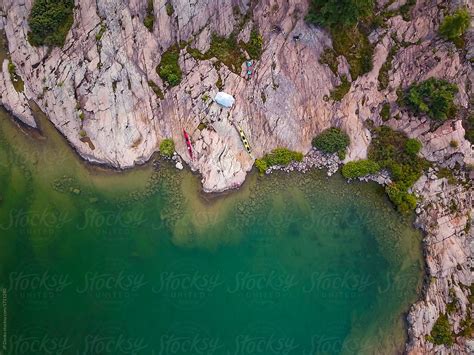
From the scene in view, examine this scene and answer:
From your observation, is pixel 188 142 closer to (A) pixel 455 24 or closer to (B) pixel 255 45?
(B) pixel 255 45

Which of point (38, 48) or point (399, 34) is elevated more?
point (399, 34)

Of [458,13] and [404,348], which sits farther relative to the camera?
[404,348]

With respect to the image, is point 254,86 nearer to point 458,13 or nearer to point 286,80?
point 286,80

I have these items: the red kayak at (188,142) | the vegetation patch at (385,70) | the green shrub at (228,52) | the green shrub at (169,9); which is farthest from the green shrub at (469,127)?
the green shrub at (169,9)

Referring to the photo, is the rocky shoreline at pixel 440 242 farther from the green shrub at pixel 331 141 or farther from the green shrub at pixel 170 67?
the green shrub at pixel 170 67

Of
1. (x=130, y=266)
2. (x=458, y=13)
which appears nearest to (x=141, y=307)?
(x=130, y=266)

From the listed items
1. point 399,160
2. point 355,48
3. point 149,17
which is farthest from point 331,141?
point 149,17

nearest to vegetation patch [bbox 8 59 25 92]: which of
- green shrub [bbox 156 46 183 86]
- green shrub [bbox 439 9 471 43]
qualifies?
green shrub [bbox 156 46 183 86]
